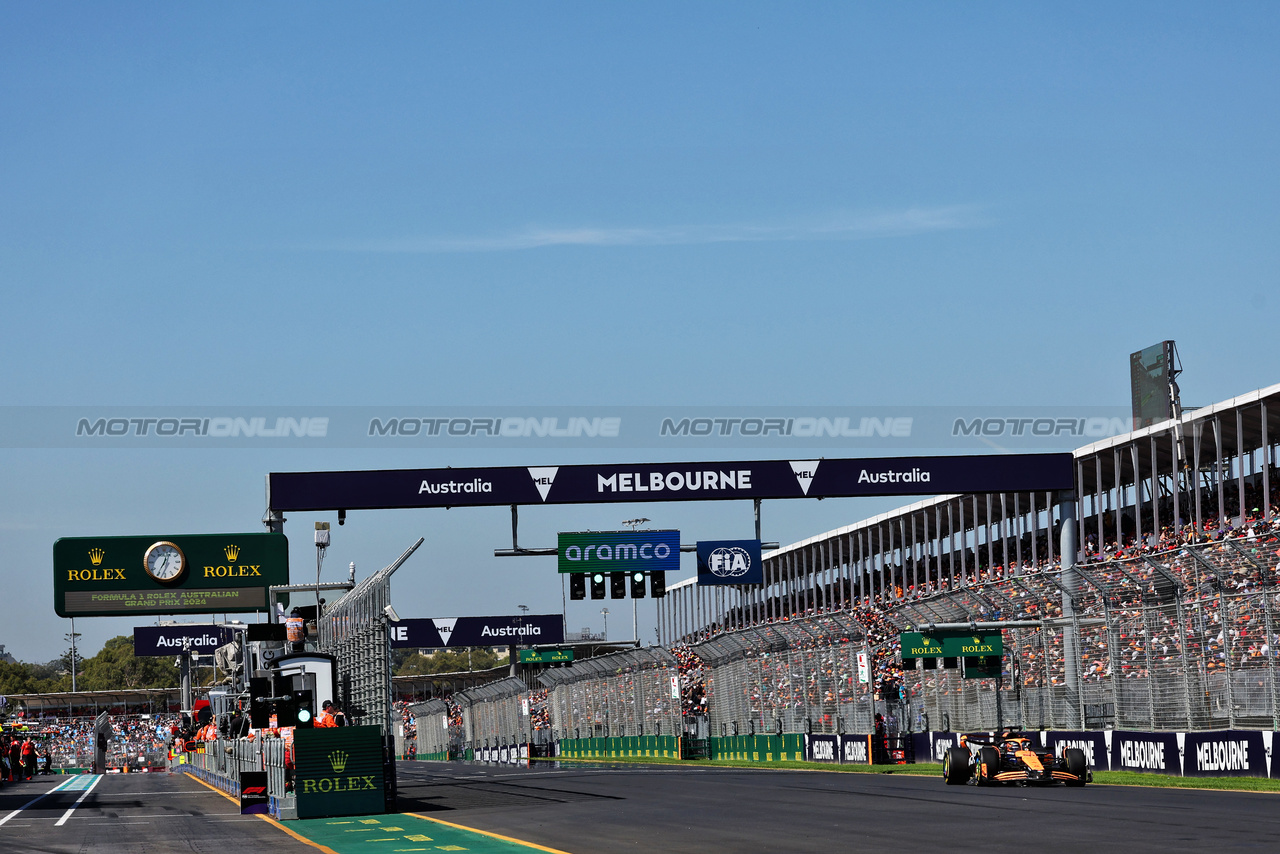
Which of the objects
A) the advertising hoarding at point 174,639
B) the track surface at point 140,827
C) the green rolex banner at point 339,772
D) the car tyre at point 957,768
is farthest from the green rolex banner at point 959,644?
the advertising hoarding at point 174,639

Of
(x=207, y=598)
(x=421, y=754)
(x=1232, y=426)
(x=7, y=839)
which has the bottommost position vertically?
(x=421, y=754)

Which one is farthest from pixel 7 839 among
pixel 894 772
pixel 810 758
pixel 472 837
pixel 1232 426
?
pixel 1232 426

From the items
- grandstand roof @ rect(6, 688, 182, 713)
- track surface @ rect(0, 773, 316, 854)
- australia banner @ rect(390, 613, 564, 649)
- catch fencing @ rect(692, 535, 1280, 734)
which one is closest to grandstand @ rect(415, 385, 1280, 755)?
catch fencing @ rect(692, 535, 1280, 734)

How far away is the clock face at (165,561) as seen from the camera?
30.5 meters

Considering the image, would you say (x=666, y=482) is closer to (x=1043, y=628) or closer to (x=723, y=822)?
(x=1043, y=628)

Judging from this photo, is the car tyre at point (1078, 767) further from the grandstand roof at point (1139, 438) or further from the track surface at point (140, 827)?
the grandstand roof at point (1139, 438)

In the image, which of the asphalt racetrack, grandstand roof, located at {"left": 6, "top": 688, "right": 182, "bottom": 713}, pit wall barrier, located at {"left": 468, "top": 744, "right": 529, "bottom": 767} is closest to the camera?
the asphalt racetrack

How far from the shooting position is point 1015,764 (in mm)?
20297

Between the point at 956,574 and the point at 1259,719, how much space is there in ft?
101

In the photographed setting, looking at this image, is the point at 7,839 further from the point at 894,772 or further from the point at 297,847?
the point at 894,772

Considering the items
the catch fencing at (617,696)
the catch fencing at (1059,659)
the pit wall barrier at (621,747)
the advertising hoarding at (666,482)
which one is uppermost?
the advertising hoarding at (666,482)

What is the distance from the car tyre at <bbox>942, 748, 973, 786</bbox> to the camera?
2100cm

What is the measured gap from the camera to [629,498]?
102 ft

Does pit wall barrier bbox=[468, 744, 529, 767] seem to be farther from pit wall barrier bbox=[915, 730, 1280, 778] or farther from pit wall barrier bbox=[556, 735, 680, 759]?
pit wall barrier bbox=[915, 730, 1280, 778]
